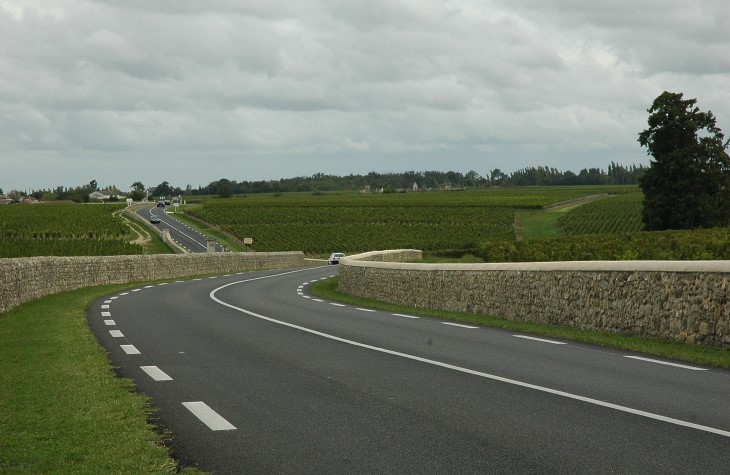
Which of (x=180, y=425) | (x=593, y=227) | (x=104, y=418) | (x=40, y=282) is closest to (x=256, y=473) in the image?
(x=180, y=425)

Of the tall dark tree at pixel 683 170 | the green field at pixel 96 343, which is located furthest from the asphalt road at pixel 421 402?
the tall dark tree at pixel 683 170

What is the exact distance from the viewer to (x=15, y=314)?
20.4 meters

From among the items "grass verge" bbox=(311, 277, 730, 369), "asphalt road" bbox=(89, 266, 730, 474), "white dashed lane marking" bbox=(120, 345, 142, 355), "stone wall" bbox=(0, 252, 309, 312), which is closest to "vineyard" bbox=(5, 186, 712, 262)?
"grass verge" bbox=(311, 277, 730, 369)

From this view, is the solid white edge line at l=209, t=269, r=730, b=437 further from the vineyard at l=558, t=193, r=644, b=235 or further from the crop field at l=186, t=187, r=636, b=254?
the vineyard at l=558, t=193, r=644, b=235

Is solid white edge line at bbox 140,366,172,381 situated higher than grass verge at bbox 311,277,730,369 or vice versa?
solid white edge line at bbox 140,366,172,381

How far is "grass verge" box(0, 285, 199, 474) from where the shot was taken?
622 centimetres

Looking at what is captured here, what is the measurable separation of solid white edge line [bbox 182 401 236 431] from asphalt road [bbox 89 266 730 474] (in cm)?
2

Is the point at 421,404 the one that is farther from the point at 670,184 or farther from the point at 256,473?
the point at 670,184

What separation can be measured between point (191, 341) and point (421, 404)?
6987mm

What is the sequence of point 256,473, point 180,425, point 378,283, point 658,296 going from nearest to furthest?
point 256,473 < point 180,425 < point 658,296 < point 378,283

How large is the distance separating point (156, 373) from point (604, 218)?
89525 millimetres

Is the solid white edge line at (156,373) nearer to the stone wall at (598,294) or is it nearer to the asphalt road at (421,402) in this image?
the asphalt road at (421,402)

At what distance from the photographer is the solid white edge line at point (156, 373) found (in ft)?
33.6

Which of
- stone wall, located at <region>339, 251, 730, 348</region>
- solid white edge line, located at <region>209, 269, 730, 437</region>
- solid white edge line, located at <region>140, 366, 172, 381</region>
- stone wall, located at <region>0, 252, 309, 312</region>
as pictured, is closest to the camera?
solid white edge line, located at <region>209, 269, 730, 437</region>
